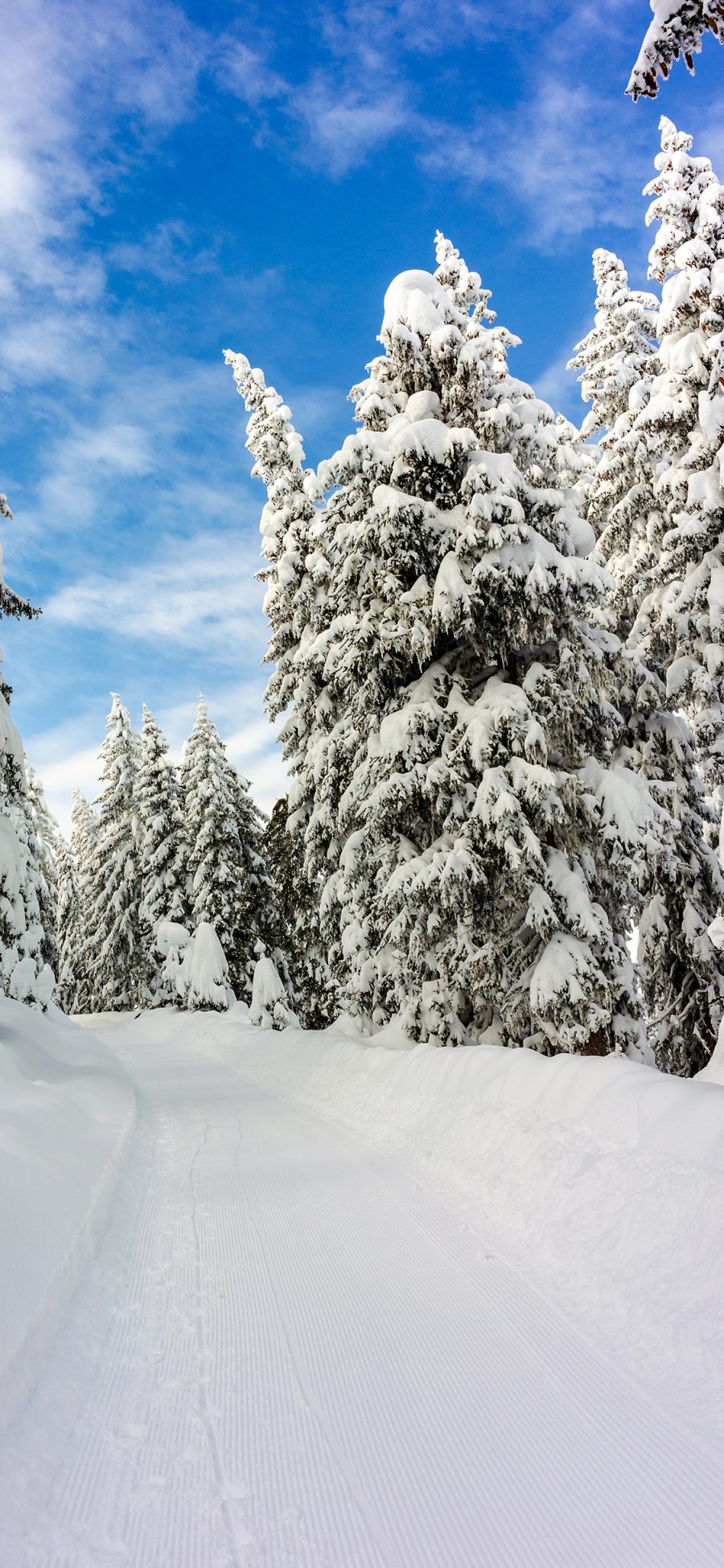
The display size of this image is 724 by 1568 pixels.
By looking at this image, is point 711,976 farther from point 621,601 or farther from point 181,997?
point 181,997

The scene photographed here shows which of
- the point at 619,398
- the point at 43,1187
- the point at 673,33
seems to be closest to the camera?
the point at 673,33

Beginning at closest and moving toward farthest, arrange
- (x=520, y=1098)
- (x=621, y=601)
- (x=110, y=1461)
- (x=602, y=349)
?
(x=110, y=1461), (x=520, y=1098), (x=621, y=601), (x=602, y=349)

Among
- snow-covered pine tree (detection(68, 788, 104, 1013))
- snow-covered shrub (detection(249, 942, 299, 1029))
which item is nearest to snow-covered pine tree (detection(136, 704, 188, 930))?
snow-covered pine tree (detection(68, 788, 104, 1013))

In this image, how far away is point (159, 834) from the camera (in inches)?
1206

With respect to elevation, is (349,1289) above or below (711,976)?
below

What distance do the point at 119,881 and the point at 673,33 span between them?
108 ft

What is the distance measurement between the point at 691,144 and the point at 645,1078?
1651 centimetres

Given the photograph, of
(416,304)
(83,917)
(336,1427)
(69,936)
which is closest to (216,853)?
(83,917)

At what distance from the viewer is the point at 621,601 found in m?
A: 16.2

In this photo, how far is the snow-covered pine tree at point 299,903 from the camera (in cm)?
1753

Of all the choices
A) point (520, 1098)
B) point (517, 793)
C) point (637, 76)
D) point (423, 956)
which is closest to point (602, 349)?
point (517, 793)

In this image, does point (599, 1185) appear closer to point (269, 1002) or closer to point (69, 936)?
point (269, 1002)

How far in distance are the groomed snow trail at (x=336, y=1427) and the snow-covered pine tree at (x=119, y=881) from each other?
93.3ft

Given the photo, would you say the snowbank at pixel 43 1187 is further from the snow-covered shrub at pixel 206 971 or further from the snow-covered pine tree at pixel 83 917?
the snow-covered pine tree at pixel 83 917
